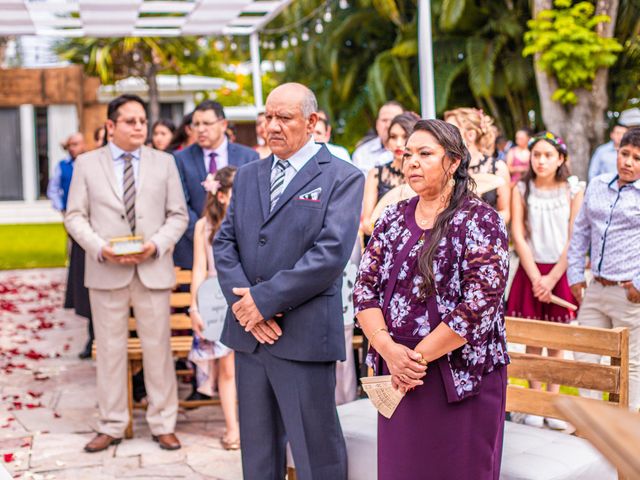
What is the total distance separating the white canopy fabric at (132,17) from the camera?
1023cm

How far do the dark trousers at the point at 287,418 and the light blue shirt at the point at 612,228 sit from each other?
205 cm

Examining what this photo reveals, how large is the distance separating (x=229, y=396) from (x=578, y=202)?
2.63 m

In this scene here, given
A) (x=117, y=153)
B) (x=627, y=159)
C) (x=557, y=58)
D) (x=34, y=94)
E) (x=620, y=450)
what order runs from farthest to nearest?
(x=34, y=94) → (x=557, y=58) → (x=117, y=153) → (x=627, y=159) → (x=620, y=450)

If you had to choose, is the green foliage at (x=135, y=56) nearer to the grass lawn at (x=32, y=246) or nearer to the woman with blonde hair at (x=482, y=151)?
the grass lawn at (x=32, y=246)

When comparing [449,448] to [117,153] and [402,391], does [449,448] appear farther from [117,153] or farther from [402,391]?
[117,153]

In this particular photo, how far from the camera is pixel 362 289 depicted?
137 inches

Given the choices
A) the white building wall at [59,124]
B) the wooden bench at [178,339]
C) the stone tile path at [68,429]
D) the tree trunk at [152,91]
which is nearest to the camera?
the stone tile path at [68,429]

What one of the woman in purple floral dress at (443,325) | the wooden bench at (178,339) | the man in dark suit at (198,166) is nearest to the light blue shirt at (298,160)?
the woman in purple floral dress at (443,325)

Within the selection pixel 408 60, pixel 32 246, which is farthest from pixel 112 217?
pixel 32 246

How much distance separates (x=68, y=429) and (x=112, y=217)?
1606 millimetres

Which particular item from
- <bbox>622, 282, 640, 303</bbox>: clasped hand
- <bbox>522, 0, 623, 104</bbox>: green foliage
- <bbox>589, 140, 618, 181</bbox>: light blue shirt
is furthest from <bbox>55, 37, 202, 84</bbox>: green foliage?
<bbox>622, 282, 640, 303</bbox>: clasped hand

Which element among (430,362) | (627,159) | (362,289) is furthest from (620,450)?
(627,159)

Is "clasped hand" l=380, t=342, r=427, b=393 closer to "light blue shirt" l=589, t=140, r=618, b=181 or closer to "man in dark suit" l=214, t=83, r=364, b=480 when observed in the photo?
"man in dark suit" l=214, t=83, r=364, b=480

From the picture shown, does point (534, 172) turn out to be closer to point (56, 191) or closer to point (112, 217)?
point (112, 217)
